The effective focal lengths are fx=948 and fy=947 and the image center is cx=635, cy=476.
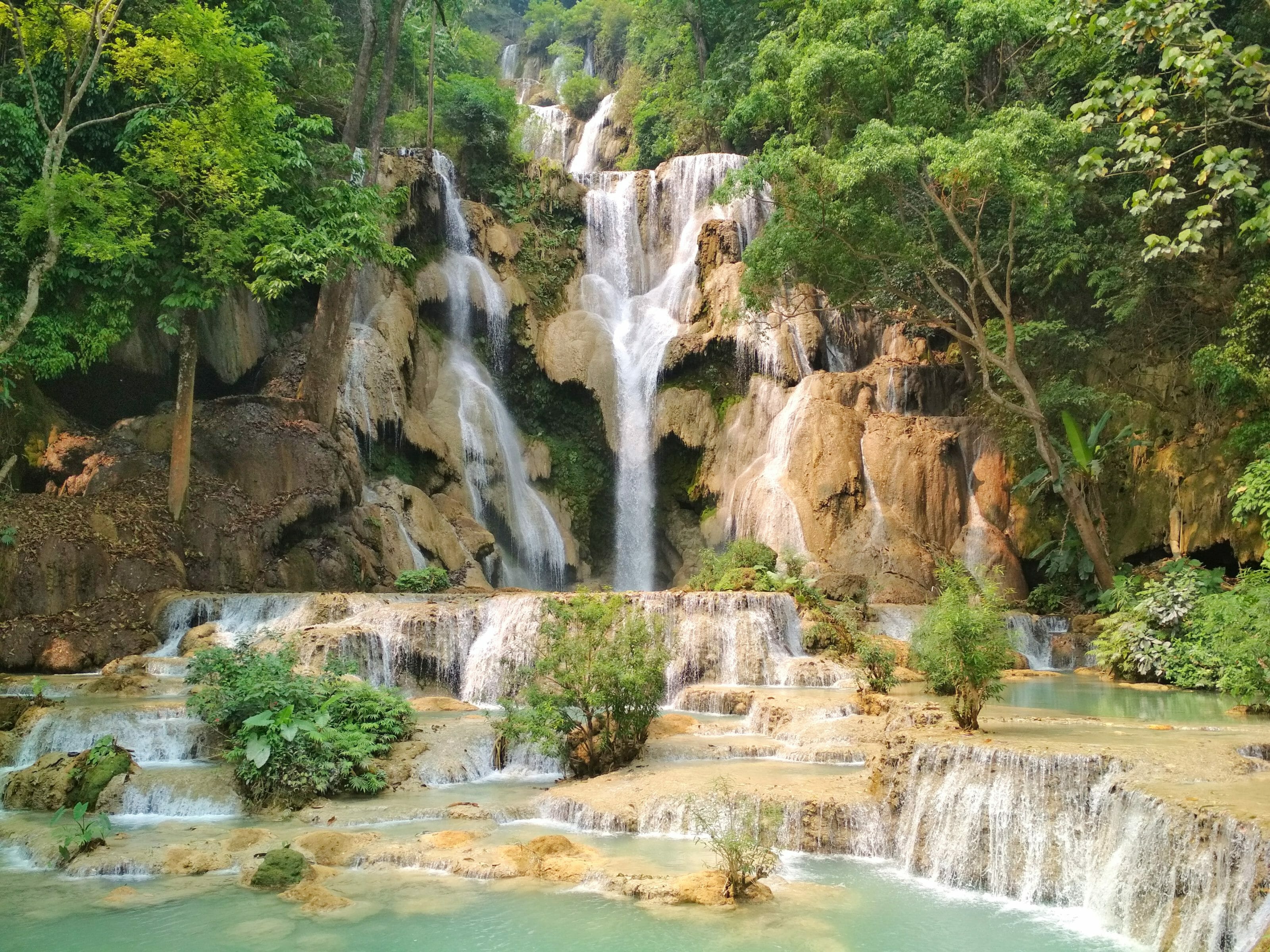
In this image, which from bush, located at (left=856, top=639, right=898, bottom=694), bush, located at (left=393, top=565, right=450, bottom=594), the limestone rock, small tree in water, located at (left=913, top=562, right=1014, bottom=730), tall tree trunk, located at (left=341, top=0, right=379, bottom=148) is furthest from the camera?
tall tree trunk, located at (left=341, top=0, right=379, bottom=148)

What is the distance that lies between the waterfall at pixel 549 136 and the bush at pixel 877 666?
32.3 m

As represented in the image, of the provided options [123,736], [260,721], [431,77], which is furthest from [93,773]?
[431,77]

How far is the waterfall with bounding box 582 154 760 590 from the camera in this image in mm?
25797

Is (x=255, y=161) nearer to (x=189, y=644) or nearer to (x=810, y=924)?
(x=189, y=644)

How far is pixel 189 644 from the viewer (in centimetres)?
1441

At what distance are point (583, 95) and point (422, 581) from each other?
3014 cm

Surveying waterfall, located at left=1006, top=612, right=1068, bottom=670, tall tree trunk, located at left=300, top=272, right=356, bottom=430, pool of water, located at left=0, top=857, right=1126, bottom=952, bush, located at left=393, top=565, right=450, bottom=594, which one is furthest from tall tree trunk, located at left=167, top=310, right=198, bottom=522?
waterfall, located at left=1006, top=612, right=1068, bottom=670

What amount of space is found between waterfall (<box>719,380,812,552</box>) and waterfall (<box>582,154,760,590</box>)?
3048 mm

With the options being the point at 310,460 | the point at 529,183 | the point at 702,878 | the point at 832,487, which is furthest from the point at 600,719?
→ the point at 529,183

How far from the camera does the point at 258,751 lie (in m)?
9.23

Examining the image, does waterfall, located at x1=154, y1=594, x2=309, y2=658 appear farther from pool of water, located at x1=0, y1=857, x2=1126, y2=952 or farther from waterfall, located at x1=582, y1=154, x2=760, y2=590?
waterfall, located at x1=582, y1=154, x2=760, y2=590

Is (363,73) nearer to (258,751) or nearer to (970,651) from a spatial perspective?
(258,751)

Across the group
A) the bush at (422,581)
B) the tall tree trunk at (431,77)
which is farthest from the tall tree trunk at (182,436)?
the tall tree trunk at (431,77)

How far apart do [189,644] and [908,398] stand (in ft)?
56.6
